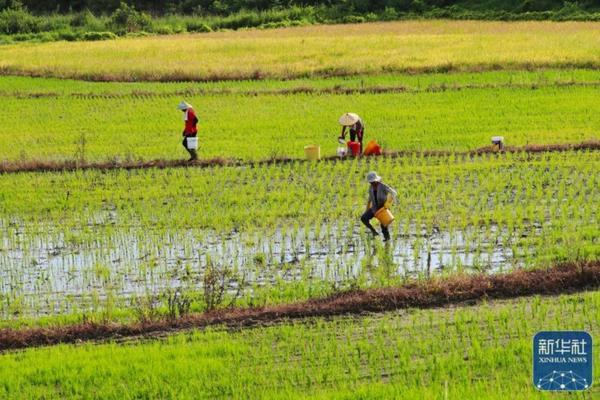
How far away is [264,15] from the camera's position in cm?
4862

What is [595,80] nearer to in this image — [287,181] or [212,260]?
[287,181]

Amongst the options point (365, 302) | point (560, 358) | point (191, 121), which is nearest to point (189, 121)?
point (191, 121)

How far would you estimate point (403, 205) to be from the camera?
14781mm

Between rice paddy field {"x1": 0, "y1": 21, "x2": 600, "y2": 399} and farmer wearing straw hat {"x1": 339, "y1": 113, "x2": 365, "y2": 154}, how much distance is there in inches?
18.1

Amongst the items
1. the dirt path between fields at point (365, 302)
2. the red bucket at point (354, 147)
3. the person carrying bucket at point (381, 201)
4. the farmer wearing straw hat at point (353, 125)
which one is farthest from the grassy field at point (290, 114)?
the dirt path between fields at point (365, 302)

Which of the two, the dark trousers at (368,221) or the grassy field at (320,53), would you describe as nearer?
the dark trousers at (368,221)

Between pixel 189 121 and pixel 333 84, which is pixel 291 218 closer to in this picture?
pixel 189 121

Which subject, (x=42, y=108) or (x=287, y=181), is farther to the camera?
(x=42, y=108)

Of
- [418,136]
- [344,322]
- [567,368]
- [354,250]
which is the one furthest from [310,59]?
[567,368]

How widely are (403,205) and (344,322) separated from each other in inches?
195

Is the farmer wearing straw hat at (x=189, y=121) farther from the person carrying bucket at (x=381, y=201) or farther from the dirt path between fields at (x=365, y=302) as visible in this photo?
the dirt path between fields at (x=365, y=302)

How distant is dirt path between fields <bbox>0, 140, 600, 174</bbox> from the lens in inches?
710

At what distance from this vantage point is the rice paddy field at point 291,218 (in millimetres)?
8898

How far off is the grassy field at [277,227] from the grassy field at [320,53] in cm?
1132
